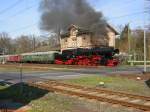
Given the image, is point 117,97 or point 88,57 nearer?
point 117,97

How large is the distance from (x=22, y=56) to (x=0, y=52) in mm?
51464

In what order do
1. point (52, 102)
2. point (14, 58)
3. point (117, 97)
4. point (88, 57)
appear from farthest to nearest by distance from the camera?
point (14, 58) → point (88, 57) → point (117, 97) → point (52, 102)

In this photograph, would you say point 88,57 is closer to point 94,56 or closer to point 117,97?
point 94,56

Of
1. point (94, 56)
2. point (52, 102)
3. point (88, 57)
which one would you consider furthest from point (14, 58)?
point (52, 102)

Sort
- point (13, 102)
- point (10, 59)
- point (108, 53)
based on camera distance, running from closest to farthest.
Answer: point (13, 102), point (108, 53), point (10, 59)

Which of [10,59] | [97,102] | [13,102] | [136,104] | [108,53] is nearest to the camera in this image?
[136,104]

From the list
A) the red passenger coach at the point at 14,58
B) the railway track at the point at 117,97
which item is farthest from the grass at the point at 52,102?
the red passenger coach at the point at 14,58

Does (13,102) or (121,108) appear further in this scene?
(13,102)

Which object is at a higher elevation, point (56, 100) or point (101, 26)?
point (101, 26)

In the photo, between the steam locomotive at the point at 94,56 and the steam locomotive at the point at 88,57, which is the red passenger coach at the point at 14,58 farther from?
the steam locomotive at the point at 94,56

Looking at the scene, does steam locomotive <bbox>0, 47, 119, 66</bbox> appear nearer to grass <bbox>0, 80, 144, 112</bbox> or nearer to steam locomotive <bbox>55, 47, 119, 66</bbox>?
steam locomotive <bbox>55, 47, 119, 66</bbox>

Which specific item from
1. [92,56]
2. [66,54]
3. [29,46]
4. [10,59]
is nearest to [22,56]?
[10,59]

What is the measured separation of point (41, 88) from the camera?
18812mm

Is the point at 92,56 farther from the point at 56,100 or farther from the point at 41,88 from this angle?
the point at 56,100
